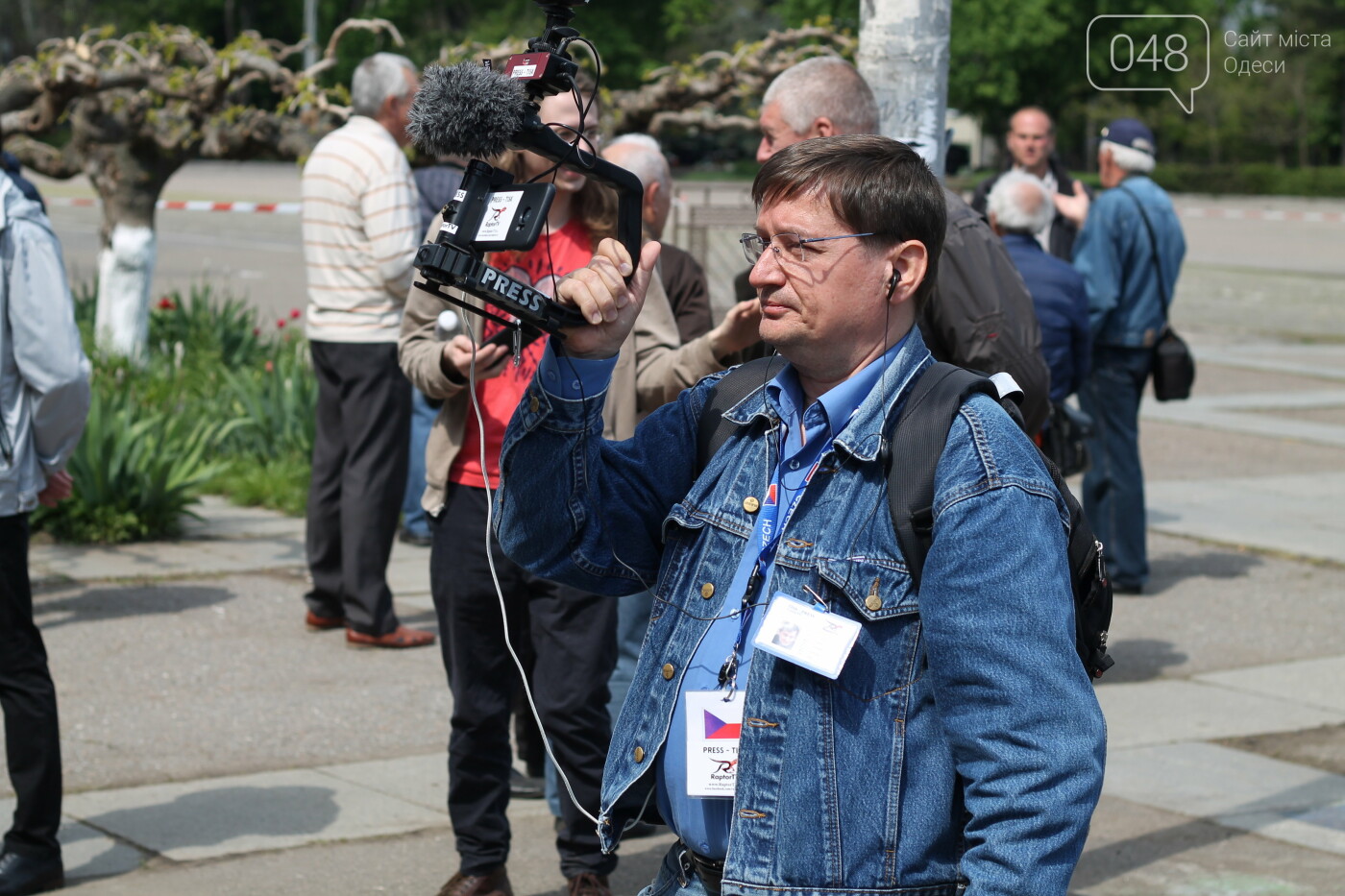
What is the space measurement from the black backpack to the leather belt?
510 millimetres

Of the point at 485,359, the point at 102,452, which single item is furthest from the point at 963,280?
the point at 102,452

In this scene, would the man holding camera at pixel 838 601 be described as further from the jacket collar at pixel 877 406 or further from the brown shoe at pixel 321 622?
the brown shoe at pixel 321 622

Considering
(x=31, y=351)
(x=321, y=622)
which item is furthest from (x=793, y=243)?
(x=321, y=622)

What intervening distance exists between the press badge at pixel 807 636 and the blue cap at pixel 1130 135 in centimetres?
645

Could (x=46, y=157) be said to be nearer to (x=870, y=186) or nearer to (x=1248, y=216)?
(x=870, y=186)

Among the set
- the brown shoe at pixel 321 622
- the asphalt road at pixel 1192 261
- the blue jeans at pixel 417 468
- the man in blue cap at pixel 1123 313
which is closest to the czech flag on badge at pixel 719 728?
the brown shoe at pixel 321 622

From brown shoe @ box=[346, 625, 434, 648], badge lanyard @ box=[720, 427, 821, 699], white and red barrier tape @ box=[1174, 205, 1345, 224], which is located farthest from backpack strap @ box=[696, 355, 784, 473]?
white and red barrier tape @ box=[1174, 205, 1345, 224]

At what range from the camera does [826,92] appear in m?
4.22

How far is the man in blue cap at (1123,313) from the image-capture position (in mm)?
7926

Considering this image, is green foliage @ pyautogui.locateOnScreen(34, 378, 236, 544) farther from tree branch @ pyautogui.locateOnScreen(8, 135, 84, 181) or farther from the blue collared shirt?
the blue collared shirt

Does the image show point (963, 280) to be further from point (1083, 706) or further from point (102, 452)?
point (102, 452)

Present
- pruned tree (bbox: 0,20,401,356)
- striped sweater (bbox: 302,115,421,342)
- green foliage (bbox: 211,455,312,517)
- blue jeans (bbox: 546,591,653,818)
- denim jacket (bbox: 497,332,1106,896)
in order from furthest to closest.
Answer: pruned tree (bbox: 0,20,401,356) → green foliage (bbox: 211,455,312,517) → striped sweater (bbox: 302,115,421,342) → blue jeans (bbox: 546,591,653,818) → denim jacket (bbox: 497,332,1106,896)


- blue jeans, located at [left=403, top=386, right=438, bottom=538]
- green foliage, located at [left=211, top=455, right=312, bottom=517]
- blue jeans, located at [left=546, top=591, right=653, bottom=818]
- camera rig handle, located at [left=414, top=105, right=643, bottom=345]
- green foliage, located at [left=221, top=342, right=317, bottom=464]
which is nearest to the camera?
camera rig handle, located at [left=414, top=105, right=643, bottom=345]

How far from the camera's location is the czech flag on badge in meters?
2.28
